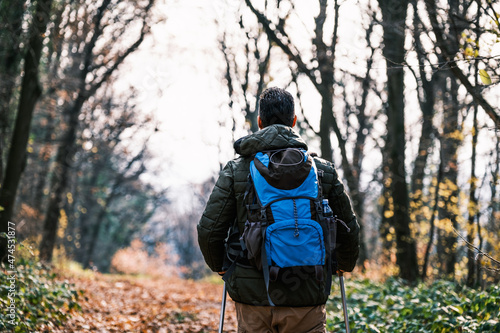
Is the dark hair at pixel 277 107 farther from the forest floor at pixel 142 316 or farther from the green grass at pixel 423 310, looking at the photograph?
the forest floor at pixel 142 316

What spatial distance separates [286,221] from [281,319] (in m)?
0.55

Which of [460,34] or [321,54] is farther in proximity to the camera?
[321,54]

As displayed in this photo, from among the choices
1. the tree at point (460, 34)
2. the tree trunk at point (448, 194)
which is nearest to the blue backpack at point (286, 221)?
the tree at point (460, 34)

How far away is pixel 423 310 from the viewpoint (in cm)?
553

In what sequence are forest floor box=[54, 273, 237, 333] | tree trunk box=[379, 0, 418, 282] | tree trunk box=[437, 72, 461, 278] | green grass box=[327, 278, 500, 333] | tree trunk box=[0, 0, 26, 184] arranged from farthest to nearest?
tree trunk box=[379, 0, 418, 282] → tree trunk box=[437, 72, 461, 278] → tree trunk box=[0, 0, 26, 184] → forest floor box=[54, 273, 237, 333] → green grass box=[327, 278, 500, 333]

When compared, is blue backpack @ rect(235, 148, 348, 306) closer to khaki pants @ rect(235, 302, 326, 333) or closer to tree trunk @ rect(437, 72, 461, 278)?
khaki pants @ rect(235, 302, 326, 333)

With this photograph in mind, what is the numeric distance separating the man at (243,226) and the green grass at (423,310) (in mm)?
2419

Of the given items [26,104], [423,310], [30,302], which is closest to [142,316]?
[30,302]

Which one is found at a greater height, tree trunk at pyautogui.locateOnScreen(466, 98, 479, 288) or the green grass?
tree trunk at pyautogui.locateOnScreen(466, 98, 479, 288)

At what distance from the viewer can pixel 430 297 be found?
250 inches

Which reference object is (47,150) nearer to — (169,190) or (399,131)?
(399,131)

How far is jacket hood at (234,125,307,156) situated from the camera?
2830 mm

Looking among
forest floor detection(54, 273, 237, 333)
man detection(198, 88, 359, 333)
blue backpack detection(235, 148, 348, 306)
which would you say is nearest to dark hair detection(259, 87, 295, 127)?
man detection(198, 88, 359, 333)

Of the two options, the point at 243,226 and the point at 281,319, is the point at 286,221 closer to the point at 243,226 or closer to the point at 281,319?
the point at 243,226
